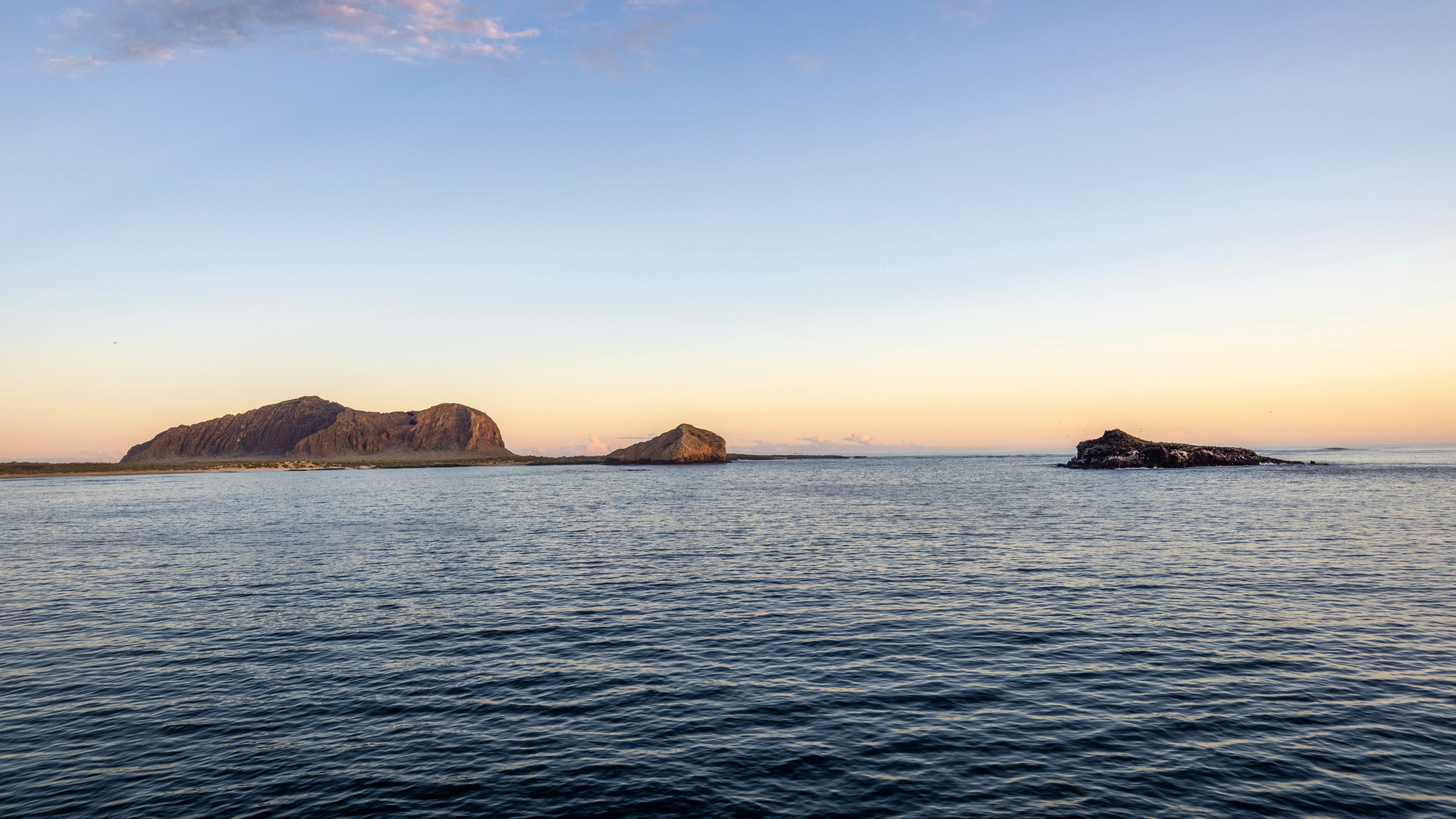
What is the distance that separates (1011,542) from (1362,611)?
21.0 m

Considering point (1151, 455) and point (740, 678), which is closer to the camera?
point (740, 678)

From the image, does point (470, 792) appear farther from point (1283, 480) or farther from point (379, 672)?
point (1283, 480)

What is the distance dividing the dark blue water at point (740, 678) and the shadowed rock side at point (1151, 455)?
126 metres

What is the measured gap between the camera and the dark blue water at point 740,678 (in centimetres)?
1391

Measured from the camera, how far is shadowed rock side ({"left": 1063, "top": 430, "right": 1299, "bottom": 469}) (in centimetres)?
16662

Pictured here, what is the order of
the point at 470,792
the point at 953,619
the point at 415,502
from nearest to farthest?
the point at 470,792, the point at 953,619, the point at 415,502

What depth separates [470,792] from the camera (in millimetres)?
13797

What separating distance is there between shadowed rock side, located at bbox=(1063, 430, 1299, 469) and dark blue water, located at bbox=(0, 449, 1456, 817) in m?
126

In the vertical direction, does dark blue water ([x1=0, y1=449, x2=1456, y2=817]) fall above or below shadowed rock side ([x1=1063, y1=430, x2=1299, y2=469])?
below

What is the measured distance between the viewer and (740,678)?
20.7 m

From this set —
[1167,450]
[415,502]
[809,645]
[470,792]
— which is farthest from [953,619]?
[1167,450]

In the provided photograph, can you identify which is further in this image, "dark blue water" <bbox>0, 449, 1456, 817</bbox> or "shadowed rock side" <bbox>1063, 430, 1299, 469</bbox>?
"shadowed rock side" <bbox>1063, 430, 1299, 469</bbox>

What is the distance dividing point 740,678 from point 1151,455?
175033mm

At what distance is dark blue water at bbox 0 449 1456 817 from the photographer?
45.6 feet
